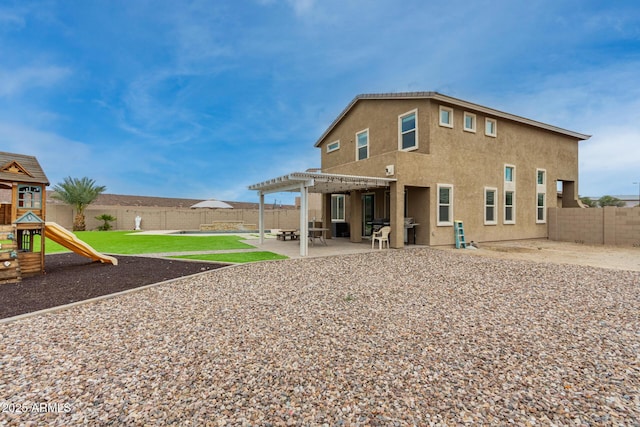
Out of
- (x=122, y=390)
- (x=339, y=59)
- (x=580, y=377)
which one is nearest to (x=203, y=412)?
(x=122, y=390)

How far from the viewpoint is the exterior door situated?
52.0ft

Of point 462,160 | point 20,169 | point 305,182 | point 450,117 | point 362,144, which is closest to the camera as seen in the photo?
point 20,169

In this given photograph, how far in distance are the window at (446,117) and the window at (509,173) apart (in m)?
4.68

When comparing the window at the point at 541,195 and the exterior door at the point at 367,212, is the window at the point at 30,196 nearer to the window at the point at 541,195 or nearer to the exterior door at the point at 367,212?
the exterior door at the point at 367,212

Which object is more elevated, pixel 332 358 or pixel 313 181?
pixel 313 181

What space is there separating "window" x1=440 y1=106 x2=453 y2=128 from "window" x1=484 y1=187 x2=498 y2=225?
4.15 meters

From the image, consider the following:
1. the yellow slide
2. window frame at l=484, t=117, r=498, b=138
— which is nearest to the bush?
the yellow slide

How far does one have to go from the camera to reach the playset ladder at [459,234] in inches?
502

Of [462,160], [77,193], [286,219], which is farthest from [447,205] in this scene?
[77,193]

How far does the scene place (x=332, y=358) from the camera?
3133 millimetres

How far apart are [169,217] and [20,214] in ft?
71.4

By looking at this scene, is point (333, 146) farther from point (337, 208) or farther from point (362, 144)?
point (337, 208)

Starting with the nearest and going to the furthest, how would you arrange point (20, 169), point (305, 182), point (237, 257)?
point (20, 169)
point (237, 257)
point (305, 182)

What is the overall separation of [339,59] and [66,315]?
671 inches
